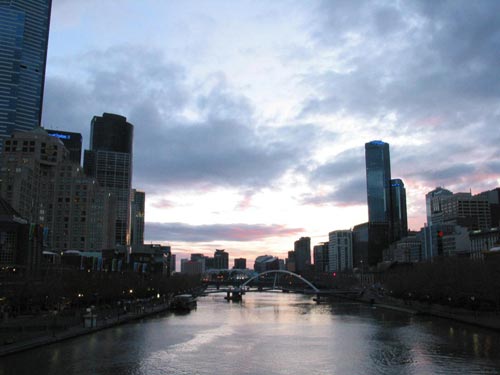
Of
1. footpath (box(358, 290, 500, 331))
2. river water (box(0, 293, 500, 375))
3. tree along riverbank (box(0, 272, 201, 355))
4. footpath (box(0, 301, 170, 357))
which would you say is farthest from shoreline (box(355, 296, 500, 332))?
tree along riverbank (box(0, 272, 201, 355))

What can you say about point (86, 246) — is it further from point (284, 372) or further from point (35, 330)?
point (284, 372)

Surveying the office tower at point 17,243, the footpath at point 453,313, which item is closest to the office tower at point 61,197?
the office tower at point 17,243

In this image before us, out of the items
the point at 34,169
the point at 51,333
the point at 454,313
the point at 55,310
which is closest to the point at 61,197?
the point at 34,169

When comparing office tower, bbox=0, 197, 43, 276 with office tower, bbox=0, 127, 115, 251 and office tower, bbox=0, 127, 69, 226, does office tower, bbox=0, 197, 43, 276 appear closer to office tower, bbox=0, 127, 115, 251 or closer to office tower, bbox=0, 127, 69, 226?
office tower, bbox=0, 127, 69, 226

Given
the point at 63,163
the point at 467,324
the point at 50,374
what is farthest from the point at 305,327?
the point at 63,163

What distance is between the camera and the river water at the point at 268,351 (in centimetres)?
4559

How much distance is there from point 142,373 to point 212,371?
5.91 metres

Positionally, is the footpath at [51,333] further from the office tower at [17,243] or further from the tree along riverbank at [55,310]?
the office tower at [17,243]

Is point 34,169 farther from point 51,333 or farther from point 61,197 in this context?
point 51,333

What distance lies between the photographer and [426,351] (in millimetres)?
57125

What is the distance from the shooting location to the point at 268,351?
5747cm

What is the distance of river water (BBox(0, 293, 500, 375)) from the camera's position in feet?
150

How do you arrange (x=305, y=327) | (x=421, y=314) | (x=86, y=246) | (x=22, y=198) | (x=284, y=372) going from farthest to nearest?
(x=86, y=246), (x=22, y=198), (x=421, y=314), (x=305, y=327), (x=284, y=372)

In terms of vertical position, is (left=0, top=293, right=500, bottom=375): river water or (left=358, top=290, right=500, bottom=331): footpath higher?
(left=358, top=290, right=500, bottom=331): footpath
